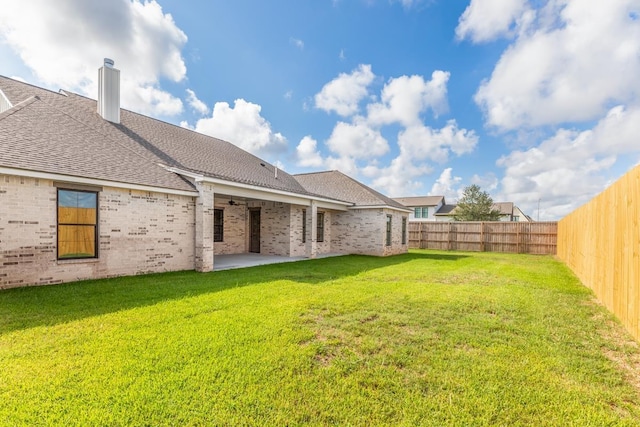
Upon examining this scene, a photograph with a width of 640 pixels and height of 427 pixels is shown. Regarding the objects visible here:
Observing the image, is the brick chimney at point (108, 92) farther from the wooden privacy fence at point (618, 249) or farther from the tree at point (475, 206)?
the tree at point (475, 206)

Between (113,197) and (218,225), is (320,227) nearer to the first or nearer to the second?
(218,225)

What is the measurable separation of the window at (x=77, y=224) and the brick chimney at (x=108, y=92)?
16.8ft

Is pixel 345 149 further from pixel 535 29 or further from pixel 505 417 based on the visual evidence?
pixel 505 417

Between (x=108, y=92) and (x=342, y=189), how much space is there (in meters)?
12.2

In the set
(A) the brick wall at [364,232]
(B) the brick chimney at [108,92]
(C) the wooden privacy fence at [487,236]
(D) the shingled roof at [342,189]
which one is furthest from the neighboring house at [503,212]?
(B) the brick chimney at [108,92]

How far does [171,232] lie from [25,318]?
474cm

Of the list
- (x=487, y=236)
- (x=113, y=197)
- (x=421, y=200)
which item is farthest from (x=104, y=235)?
(x=421, y=200)

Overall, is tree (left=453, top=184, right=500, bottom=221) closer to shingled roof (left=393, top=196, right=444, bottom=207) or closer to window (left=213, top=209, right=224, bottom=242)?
shingled roof (left=393, top=196, right=444, bottom=207)

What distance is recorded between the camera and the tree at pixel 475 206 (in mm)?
32041

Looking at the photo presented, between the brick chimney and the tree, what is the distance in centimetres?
3280

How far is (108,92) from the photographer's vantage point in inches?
431

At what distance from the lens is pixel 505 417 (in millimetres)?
2438

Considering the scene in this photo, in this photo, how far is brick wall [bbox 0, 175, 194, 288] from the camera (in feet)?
20.9

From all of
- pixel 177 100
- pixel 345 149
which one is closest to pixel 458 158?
pixel 345 149
